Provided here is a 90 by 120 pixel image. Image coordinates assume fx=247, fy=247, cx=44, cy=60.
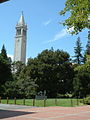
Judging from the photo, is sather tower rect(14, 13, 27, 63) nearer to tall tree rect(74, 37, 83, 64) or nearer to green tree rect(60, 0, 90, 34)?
tall tree rect(74, 37, 83, 64)

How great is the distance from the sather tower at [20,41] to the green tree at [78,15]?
133 metres

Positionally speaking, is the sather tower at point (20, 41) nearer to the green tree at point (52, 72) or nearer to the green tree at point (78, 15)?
the green tree at point (52, 72)

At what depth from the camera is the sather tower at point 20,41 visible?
147m

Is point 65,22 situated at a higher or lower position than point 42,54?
lower

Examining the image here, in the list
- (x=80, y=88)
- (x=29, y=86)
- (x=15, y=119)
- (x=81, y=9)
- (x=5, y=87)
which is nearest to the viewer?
(x=81, y=9)

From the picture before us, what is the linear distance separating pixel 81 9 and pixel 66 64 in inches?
2379

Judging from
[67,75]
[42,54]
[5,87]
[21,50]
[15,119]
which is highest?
[21,50]

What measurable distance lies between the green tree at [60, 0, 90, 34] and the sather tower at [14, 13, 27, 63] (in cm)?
13259

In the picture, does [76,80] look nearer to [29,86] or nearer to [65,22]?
[29,86]

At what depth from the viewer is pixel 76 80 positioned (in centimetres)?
6462

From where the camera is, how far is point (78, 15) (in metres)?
11.5

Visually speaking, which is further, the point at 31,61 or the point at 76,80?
the point at 31,61

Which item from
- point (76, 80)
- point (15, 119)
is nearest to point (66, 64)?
point (76, 80)

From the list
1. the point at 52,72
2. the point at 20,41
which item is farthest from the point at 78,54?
the point at 20,41
